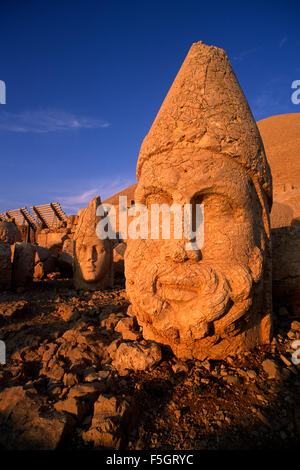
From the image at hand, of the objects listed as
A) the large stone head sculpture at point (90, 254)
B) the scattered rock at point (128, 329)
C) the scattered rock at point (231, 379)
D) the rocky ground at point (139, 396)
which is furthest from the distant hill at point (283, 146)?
the scattered rock at point (231, 379)

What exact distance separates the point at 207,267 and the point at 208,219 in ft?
1.55

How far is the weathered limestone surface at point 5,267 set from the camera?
18.6ft

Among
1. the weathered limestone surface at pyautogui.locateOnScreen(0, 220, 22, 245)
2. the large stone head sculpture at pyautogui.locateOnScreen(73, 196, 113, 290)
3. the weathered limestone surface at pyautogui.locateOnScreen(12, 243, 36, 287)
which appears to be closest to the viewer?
the weathered limestone surface at pyautogui.locateOnScreen(12, 243, 36, 287)

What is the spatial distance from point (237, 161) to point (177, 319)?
1.56 m

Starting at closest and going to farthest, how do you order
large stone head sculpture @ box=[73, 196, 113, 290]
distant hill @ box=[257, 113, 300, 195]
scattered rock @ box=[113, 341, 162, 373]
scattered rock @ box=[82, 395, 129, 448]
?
scattered rock @ box=[82, 395, 129, 448], scattered rock @ box=[113, 341, 162, 373], large stone head sculpture @ box=[73, 196, 113, 290], distant hill @ box=[257, 113, 300, 195]

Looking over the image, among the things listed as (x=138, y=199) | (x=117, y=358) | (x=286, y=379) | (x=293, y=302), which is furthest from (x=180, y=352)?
(x=293, y=302)

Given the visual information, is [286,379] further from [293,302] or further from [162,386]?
[293,302]

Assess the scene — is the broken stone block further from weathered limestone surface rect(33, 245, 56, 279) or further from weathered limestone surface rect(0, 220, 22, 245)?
weathered limestone surface rect(0, 220, 22, 245)

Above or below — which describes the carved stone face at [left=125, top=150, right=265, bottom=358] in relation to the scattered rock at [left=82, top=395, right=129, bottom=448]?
above

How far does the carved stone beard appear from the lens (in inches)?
85.6

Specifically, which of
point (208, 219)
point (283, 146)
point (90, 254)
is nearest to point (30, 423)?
point (208, 219)

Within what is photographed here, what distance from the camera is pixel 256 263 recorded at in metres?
2.35

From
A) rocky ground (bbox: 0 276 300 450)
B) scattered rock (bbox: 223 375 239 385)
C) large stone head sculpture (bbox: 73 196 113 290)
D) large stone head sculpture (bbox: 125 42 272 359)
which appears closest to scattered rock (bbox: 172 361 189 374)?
rocky ground (bbox: 0 276 300 450)
